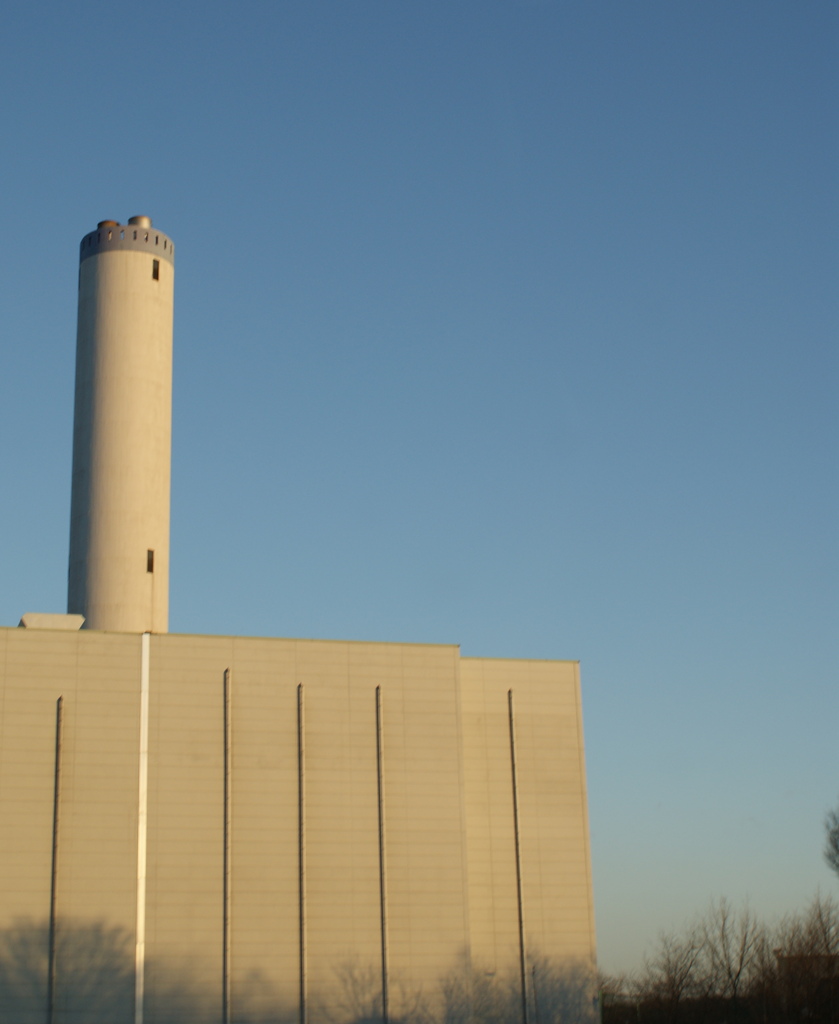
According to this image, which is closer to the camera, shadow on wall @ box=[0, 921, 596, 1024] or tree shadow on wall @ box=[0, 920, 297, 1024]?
tree shadow on wall @ box=[0, 920, 297, 1024]

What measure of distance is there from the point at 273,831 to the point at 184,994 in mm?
6431

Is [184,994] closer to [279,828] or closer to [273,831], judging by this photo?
[273,831]

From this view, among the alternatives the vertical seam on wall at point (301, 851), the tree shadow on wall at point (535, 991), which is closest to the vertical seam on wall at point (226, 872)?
the vertical seam on wall at point (301, 851)

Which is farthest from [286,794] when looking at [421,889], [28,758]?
[28,758]

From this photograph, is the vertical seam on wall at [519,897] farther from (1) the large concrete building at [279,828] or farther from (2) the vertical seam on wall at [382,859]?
(2) the vertical seam on wall at [382,859]

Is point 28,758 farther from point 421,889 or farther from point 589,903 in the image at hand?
point 589,903

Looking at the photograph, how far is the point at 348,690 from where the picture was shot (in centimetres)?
5144

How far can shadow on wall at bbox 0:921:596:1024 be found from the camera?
44.2 m

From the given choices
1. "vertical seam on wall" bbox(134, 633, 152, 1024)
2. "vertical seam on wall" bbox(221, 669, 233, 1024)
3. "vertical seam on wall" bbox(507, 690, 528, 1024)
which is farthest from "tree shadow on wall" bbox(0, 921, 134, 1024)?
"vertical seam on wall" bbox(507, 690, 528, 1024)

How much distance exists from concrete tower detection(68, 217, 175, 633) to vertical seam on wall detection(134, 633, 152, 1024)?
25.1 feet

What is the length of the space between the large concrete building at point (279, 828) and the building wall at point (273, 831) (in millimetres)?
74

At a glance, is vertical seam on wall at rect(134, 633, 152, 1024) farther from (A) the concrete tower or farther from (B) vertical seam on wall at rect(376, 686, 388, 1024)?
(B) vertical seam on wall at rect(376, 686, 388, 1024)

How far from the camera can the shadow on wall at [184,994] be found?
145ft

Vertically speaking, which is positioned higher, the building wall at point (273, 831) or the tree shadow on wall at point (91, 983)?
the building wall at point (273, 831)
